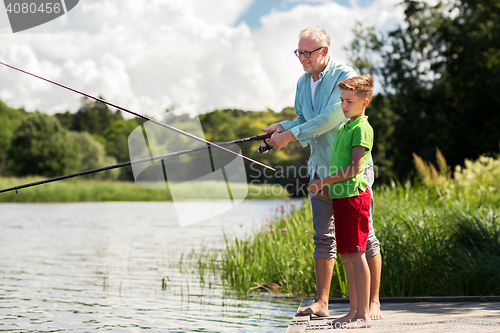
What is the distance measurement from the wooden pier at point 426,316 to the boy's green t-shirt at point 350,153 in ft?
2.53

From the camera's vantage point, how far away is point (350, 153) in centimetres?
268

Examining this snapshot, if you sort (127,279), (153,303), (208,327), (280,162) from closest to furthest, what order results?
1. (208,327)
2. (153,303)
3. (127,279)
4. (280,162)

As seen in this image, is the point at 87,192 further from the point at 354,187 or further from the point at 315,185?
the point at 354,187

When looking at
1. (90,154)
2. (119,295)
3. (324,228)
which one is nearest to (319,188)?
(324,228)

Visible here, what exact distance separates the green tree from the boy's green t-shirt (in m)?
48.2

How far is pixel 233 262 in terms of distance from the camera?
567cm

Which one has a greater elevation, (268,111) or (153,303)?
(268,111)

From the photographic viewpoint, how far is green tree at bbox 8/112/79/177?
46375 millimetres

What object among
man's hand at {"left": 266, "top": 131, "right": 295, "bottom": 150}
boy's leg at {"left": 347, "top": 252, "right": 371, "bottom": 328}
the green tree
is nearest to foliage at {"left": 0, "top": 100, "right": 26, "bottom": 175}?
the green tree

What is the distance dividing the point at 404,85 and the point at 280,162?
1186cm

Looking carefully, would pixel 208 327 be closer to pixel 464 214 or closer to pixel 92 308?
pixel 92 308

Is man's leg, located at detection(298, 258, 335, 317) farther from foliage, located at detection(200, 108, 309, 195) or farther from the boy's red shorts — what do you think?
foliage, located at detection(200, 108, 309, 195)

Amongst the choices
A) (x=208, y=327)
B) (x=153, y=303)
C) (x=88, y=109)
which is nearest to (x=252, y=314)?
(x=208, y=327)

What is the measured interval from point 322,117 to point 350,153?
1.02 feet
